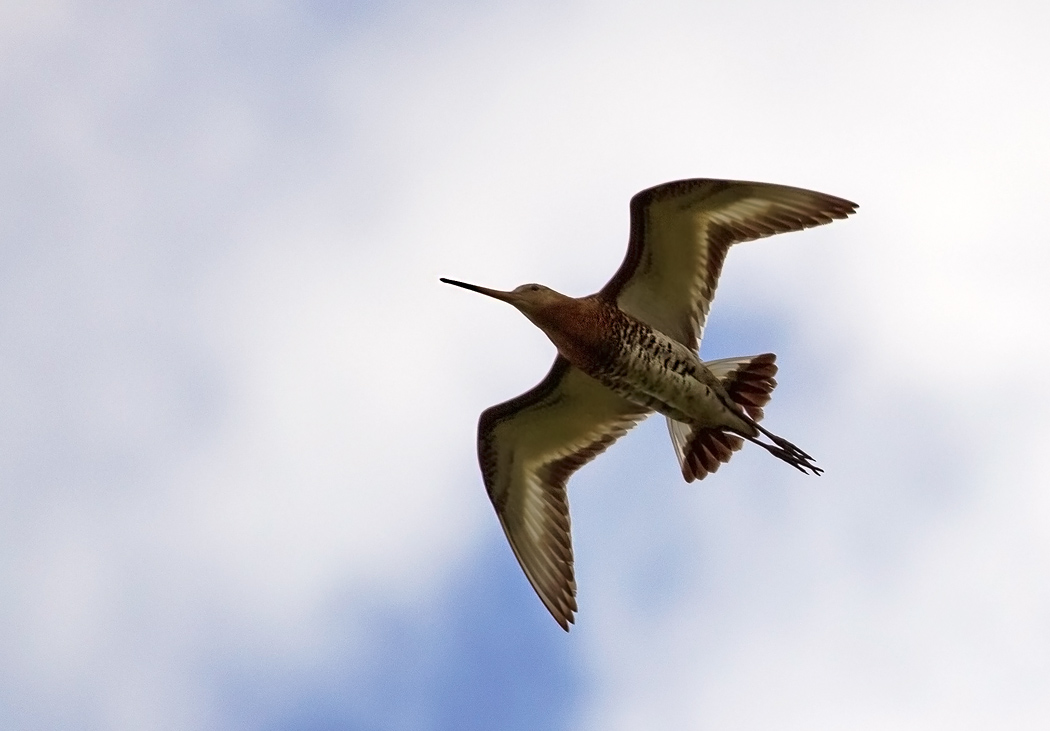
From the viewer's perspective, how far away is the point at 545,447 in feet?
39.5

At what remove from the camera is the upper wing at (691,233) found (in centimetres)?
1091

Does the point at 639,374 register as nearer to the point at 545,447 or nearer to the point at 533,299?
the point at 533,299

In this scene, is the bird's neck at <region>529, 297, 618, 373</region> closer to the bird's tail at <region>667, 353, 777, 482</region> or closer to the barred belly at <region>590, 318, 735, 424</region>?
the barred belly at <region>590, 318, 735, 424</region>

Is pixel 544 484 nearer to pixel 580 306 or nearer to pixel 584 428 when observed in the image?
pixel 584 428

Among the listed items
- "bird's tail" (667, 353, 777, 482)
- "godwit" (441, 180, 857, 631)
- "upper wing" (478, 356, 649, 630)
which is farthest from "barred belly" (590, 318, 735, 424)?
"upper wing" (478, 356, 649, 630)

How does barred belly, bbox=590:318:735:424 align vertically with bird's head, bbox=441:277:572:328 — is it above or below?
below

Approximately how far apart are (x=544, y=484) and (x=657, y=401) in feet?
4.75

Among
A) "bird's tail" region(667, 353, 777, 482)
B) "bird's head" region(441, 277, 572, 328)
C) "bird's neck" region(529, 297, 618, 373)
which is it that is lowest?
"bird's tail" region(667, 353, 777, 482)

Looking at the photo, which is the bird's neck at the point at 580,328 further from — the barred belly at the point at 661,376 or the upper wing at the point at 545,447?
the upper wing at the point at 545,447

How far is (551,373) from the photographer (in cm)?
1175

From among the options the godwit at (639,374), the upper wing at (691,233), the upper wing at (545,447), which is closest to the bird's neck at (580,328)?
the godwit at (639,374)

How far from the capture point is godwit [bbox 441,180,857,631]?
35.5 ft

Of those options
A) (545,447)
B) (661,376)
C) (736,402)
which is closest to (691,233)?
(661,376)

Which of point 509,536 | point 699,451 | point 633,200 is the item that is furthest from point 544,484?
point 633,200
